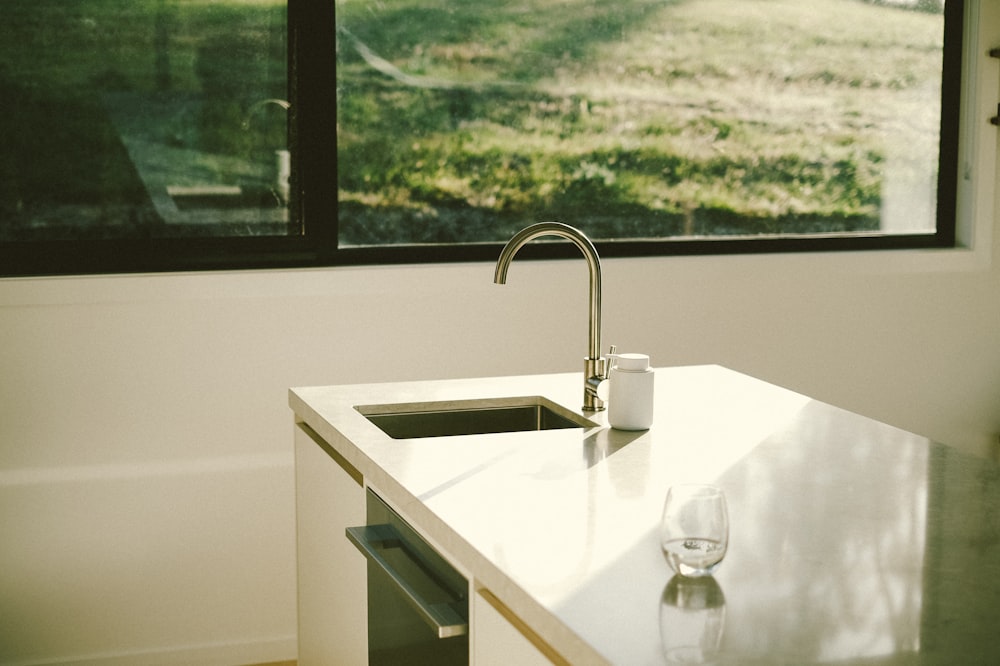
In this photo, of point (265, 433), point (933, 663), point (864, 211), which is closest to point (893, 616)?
point (933, 663)

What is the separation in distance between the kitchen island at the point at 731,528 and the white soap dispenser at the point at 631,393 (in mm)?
27

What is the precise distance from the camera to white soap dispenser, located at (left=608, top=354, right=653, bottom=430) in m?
2.19

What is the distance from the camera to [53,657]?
3.37m

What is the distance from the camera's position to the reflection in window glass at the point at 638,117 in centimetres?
364

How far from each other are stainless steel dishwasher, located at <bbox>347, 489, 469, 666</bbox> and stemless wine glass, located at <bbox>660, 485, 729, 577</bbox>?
13.9 inches

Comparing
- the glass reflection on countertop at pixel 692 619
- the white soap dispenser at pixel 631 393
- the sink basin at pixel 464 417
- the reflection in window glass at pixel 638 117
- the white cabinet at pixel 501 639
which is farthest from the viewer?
the reflection in window glass at pixel 638 117

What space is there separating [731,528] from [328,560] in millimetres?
1017

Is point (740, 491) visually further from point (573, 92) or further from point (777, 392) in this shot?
point (573, 92)

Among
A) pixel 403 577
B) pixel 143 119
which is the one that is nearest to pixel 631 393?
pixel 403 577

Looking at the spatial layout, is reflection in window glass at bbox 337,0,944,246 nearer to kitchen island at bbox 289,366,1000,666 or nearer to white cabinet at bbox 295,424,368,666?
white cabinet at bbox 295,424,368,666

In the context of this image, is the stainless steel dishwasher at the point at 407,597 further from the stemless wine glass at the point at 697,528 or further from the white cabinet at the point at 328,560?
the stemless wine glass at the point at 697,528

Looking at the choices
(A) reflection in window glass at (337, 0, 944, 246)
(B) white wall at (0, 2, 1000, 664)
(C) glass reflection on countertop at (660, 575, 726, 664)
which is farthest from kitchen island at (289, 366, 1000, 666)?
(A) reflection in window glass at (337, 0, 944, 246)

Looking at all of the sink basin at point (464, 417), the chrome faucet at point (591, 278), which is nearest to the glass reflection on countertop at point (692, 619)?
the chrome faucet at point (591, 278)

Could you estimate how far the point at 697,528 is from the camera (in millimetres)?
1412
